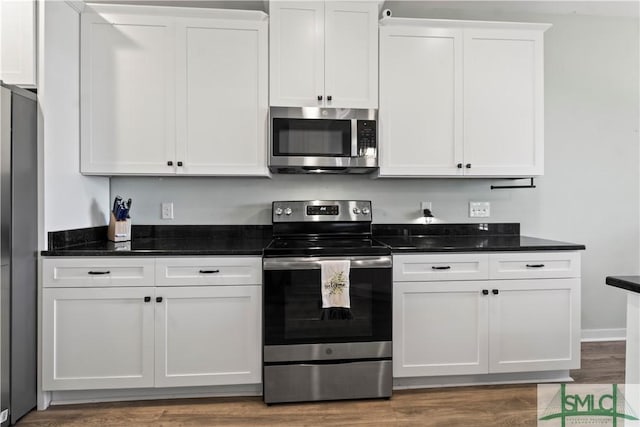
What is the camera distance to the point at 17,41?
6.59ft

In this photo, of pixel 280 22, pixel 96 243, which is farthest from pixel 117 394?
pixel 280 22

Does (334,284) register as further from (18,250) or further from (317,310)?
(18,250)

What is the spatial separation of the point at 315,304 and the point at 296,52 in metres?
1.56

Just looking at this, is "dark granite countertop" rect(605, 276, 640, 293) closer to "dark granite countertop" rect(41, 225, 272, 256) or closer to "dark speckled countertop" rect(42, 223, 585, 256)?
"dark speckled countertop" rect(42, 223, 585, 256)

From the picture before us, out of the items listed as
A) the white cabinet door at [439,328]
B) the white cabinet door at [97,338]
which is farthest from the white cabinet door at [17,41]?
the white cabinet door at [439,328]

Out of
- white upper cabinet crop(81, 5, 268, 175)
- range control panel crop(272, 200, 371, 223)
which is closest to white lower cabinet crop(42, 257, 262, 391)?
range control panel crop(272, 200, 371, 223)

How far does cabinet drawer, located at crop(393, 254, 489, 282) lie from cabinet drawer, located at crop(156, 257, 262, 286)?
2.70 feet

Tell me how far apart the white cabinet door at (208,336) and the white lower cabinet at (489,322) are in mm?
836

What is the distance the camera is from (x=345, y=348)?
7.05 ft

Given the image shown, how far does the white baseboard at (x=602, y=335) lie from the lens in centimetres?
305

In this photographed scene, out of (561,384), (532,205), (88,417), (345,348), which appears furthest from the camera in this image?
(532,205)

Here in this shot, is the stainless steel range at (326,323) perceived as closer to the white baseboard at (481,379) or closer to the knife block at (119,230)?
the white baseboard at (481,379)

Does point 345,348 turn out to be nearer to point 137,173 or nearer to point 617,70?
point 137,173

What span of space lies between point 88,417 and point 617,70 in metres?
4.33
